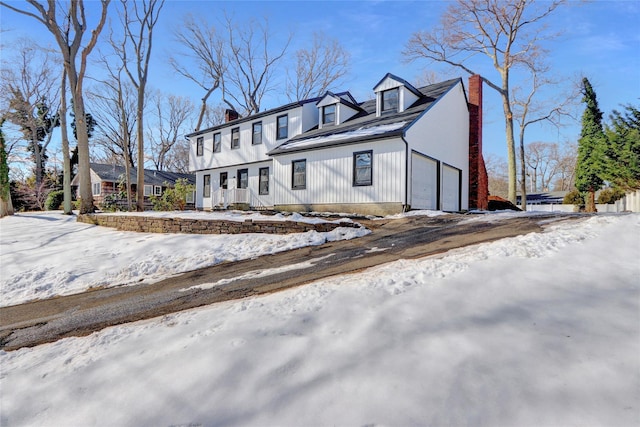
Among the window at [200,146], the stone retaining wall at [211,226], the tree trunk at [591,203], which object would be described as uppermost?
the window at [200,146]

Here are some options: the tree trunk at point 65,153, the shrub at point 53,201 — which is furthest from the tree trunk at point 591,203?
the shrub at point 53,201

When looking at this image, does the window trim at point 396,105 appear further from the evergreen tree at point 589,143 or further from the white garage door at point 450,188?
the evergreen tree at point 589,143

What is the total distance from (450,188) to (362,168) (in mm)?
5259

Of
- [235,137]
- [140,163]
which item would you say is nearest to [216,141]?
A: [235,137]

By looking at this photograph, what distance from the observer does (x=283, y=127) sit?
1647cm

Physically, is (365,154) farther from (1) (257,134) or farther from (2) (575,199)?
(2) (575,199)

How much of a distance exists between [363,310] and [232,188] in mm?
15929

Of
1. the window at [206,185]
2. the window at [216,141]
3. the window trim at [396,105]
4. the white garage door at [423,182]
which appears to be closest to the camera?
the white garage door at [423,182]

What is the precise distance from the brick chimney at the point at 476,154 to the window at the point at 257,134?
11.0 meters

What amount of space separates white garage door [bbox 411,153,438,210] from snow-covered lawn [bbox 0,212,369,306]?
17.1 feet

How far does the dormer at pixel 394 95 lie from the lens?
12602mm

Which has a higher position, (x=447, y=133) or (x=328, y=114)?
(x=328, y=114)

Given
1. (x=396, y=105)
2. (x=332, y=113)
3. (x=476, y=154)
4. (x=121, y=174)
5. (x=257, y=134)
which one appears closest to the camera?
(x=396, y=105)

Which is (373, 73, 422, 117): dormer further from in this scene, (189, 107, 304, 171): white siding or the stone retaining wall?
the stone retaining wall
